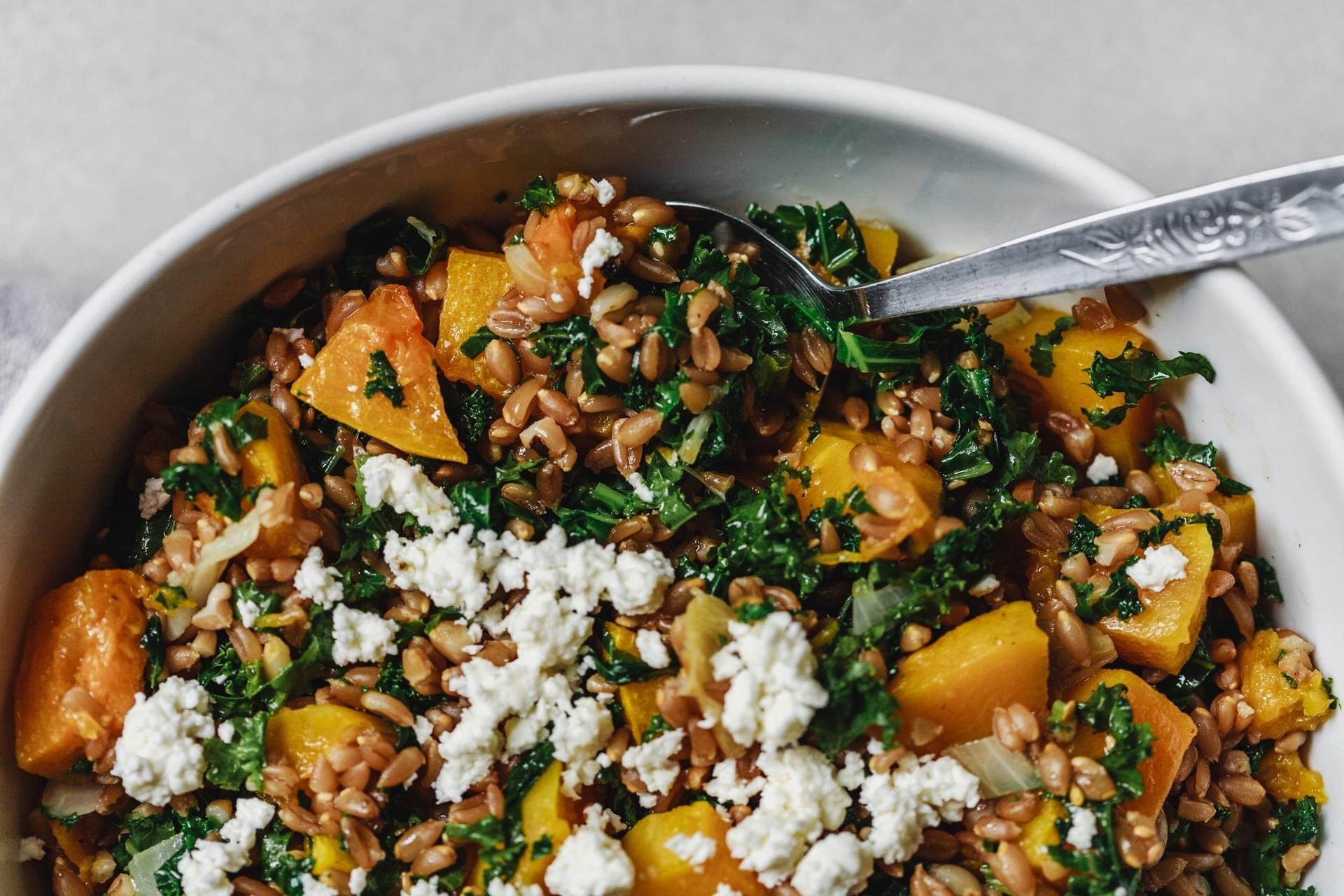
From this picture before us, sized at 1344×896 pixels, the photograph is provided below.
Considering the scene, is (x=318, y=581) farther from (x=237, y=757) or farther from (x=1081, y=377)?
(x=1081, y=377)

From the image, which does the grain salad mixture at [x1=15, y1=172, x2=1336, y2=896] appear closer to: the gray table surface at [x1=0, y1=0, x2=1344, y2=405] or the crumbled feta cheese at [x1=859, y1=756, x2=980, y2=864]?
the crumbled feta cheese at [x1=859, y1=756, x2=980, y2=864]

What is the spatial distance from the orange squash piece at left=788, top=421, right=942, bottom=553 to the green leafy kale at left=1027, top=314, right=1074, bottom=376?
18.6 inches

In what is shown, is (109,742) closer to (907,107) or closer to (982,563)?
(982,563)

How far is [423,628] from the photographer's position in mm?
2768

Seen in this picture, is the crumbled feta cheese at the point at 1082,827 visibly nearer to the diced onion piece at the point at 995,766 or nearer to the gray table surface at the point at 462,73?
the diced onion piece at the point at 995,766

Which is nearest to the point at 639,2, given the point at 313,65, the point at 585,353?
the point at 313,65

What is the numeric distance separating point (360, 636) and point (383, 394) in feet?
2.03

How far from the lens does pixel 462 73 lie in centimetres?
394

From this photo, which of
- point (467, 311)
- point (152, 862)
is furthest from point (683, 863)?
point (467, 311)

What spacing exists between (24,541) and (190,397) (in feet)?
1.83

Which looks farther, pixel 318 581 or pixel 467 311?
pixel 467 311

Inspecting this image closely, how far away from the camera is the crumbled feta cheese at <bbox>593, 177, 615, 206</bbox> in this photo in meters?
2.88

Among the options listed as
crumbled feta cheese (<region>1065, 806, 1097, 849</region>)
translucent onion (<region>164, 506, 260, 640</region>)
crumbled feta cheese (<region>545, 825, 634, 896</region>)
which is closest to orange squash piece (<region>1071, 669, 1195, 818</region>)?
crumbled feta cheese (<region>1065, 806, 1097, 849</region>)

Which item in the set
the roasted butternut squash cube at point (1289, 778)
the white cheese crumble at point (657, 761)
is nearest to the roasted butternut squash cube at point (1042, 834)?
the roasted butternut squash cube at point (1289, 778)
